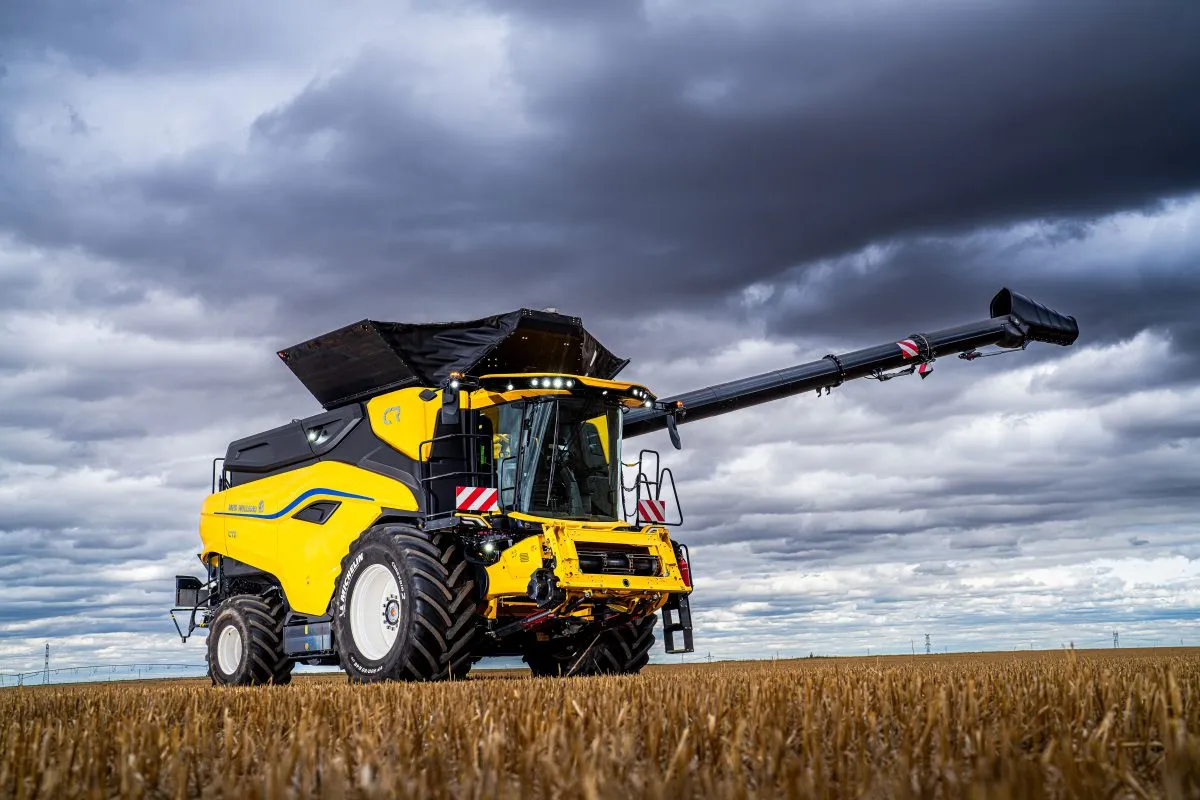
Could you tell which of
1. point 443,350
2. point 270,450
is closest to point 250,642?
point 270,450

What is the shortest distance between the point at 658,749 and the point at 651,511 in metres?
7.95

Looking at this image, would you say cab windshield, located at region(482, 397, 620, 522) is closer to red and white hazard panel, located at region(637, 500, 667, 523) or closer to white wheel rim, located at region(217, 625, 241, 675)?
red and white hazard panel, located at region(637, 500, 667, 523)

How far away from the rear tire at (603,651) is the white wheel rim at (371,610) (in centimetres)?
171

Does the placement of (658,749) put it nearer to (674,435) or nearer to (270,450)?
(674,435)

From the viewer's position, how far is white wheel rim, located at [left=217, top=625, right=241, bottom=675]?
14062 mm

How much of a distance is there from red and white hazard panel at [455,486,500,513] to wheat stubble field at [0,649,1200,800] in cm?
437

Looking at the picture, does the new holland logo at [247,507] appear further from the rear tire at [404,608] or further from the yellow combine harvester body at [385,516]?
the rear tire at [404,608]

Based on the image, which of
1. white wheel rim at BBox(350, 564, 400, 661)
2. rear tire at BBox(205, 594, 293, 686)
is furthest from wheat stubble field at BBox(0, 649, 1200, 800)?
rear tire at BBox(205, 594, 293, 686)

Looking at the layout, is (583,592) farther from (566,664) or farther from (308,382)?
(308,382)

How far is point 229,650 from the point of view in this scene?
1425cm

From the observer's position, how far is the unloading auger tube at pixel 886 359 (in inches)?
628

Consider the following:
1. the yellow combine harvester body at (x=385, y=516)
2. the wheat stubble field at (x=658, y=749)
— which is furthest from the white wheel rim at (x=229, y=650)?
the wheat stubble field at (x=658, y=749)

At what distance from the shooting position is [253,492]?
14.1 m

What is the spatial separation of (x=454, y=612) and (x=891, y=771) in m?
7.40
